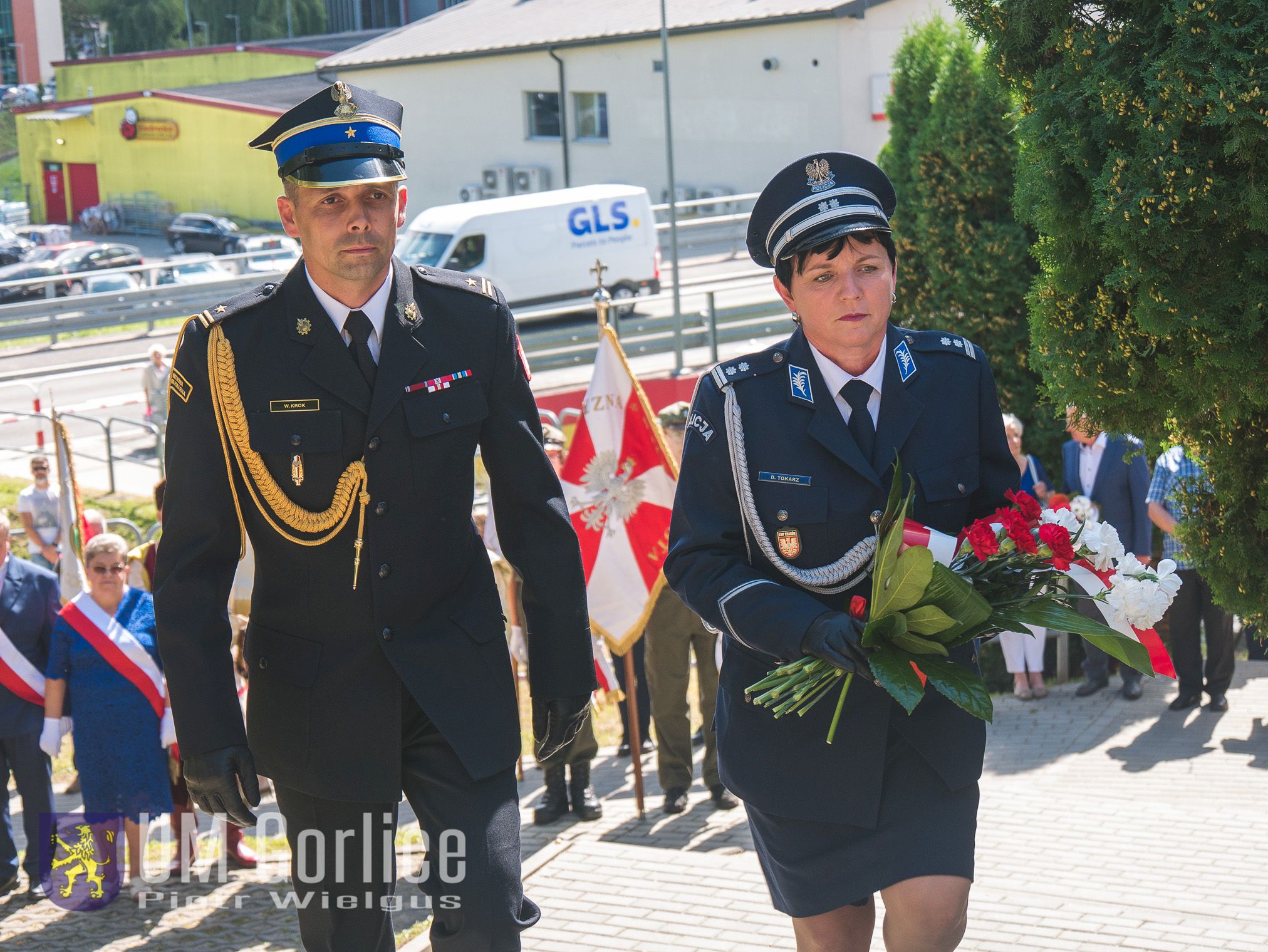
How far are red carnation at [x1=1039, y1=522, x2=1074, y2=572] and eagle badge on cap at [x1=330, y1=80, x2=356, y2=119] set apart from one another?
1867 mm

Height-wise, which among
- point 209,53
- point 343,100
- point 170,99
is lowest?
point 343,100

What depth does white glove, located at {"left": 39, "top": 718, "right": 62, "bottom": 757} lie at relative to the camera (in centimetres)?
704

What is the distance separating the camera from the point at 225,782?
3.35 meters

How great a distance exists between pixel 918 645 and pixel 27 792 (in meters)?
5.79

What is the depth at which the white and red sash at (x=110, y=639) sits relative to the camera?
22.8 feet

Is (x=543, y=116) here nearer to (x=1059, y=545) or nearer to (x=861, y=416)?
(x=861, y=416)

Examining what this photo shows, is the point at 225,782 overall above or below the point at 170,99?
below

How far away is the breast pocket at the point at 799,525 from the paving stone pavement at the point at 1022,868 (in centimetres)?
187

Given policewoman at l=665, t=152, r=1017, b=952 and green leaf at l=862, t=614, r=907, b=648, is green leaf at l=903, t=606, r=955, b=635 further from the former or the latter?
policewoman at l=665, t=152, r=1017, b=952

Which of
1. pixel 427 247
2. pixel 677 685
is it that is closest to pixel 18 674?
pixel 677 685

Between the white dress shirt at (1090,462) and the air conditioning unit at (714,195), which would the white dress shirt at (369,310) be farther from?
the air conditioning unit at (714,195)

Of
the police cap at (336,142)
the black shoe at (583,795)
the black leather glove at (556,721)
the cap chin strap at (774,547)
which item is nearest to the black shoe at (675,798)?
the black shoe at (583,795)

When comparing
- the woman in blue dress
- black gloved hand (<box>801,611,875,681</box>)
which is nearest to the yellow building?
the woman in blue dress

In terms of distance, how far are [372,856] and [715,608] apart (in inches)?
40.5
